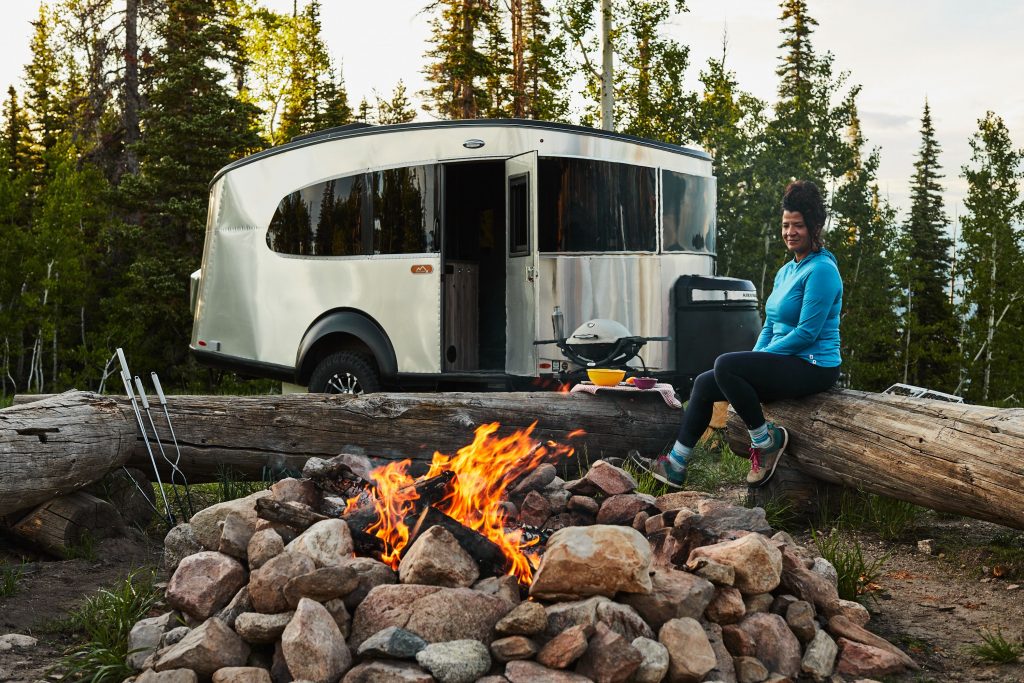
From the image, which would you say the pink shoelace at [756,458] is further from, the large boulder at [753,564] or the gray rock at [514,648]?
the gray rock at [514,648]

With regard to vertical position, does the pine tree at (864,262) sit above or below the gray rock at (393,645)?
above

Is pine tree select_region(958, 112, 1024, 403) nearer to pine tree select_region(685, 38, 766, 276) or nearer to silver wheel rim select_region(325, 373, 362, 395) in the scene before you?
pine tree select_region(685, 38, 766, 276)

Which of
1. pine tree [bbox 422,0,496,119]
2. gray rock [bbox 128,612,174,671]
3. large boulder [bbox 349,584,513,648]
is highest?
pine tree [bbox 422,0,496,119]

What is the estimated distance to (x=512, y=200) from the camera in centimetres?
764

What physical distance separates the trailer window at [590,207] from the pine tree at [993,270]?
1262 cm

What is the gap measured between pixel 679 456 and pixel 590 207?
111 inches

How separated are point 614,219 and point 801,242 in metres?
2.69

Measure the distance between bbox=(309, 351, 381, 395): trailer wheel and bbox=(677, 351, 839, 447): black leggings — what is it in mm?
3483

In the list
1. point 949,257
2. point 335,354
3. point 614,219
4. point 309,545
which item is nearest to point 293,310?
point 335,354

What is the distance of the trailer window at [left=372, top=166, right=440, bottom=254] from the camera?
786cm

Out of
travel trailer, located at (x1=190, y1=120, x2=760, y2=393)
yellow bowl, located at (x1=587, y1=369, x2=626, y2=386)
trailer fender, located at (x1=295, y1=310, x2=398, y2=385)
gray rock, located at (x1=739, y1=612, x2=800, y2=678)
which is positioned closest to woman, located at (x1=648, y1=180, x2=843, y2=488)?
yellow bowl, located at (x1=587, y1=369, x2=626, y2=386)

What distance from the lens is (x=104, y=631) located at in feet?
12.1

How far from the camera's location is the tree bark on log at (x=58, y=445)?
496 cm

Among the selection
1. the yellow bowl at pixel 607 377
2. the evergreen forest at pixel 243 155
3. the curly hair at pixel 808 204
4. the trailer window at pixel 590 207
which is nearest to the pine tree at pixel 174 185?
the evergreen forest at pixel 243 155
